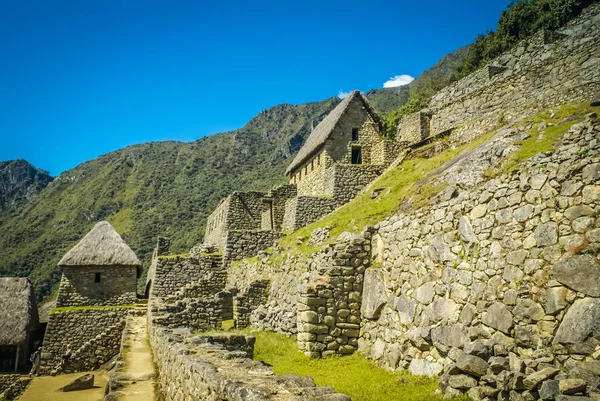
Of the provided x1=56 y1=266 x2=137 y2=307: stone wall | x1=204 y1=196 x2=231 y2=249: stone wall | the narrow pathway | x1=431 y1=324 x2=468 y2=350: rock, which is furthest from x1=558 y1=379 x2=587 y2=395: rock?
x1=56 y1=266 x2=137 y2=307: stone wall

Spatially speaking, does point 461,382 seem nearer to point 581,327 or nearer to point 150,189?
point 581,327

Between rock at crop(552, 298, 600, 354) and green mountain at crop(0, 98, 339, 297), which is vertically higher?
green mountain at crop(0, 98, 339, 297)

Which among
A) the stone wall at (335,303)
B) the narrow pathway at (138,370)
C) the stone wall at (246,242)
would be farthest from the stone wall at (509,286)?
the stone wall at (246,242)

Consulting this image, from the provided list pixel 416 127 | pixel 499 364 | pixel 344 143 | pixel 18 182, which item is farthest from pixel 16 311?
pixel 18 182

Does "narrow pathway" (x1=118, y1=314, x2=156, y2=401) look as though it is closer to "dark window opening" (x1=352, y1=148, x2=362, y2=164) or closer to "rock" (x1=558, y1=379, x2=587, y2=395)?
"rock" (x1=558, y1=379, x2=587, y2=395)

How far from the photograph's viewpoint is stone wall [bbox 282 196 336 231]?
23.4 metres

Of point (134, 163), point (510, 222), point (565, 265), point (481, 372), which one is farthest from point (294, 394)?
point (134, 163)

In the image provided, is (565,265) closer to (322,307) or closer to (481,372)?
(481,372)

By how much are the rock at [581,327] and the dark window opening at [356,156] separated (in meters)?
22.9

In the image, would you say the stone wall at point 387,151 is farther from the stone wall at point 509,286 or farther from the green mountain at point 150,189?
the green mountain at point 150,189

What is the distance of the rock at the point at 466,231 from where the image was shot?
6902 millimetres

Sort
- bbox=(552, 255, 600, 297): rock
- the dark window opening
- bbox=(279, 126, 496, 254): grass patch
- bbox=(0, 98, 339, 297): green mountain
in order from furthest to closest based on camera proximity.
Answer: bbox=(0, 98, 339, 297): green mountain
the dark window opening
bbox=(279, 126, 496, 254): grass patch
bbox=(552, 255, 600, 297): rock

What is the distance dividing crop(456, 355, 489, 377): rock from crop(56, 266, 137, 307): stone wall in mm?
25404

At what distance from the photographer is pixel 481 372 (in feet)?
17.9
